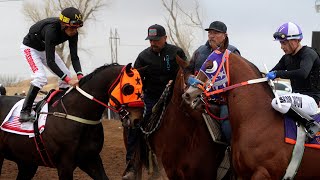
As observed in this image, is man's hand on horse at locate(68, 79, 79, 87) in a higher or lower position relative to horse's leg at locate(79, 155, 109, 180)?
higher

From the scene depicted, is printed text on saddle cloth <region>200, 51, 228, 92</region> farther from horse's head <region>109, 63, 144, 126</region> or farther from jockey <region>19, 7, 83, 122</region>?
jockey <region>19, 7, 83, 122</region>

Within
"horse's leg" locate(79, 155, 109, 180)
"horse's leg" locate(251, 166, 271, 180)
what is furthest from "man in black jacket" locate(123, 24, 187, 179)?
"horse's leg" locate(251, 166, 271, 180)

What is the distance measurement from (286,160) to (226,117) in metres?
1.29

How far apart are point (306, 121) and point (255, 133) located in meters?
0.52

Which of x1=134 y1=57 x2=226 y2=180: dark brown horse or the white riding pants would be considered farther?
the white riding pants

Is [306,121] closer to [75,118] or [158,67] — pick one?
[158,67]

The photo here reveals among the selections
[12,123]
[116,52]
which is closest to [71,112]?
[12,123]

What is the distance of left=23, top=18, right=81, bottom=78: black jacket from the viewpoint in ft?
20.6

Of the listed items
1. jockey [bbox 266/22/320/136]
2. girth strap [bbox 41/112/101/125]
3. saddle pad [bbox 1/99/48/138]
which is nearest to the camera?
jockey [bbox 266/22/320/136]

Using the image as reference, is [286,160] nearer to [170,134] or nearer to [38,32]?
[170,134]

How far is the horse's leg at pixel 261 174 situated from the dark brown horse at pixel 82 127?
6.36ft

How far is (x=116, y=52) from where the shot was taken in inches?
1670

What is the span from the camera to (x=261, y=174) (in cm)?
453

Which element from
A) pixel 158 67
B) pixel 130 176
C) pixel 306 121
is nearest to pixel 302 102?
pixel 306 121
